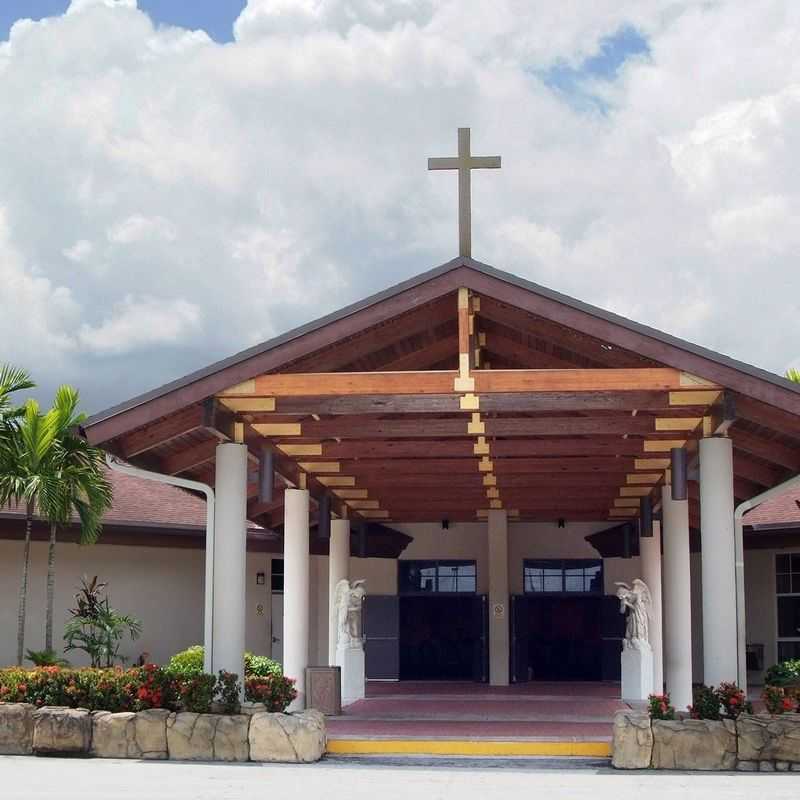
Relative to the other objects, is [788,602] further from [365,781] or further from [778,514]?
[365,781]

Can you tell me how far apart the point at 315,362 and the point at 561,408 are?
2600 millimetres

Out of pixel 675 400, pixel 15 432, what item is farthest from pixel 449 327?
pixel 15 432

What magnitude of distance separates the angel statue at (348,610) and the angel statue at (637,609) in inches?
157

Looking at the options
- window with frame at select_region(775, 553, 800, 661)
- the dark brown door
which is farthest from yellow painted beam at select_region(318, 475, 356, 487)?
window with frame at select_region(775, 553, 800, 661)

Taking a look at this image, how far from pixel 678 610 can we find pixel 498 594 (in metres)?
8.00

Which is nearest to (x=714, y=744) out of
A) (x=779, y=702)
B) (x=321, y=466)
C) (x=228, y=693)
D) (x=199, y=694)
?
(x=779, y=702)

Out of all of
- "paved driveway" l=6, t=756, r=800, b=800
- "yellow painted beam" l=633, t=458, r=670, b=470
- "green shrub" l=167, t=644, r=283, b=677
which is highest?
"yellow painted beam" l=633, t=458, r=670, b=470

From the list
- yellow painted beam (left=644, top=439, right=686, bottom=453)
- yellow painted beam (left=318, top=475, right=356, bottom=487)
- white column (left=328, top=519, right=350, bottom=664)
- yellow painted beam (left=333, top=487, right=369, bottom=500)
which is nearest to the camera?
yellow painted beam (left=644, top=439, right=686, bottom=453)

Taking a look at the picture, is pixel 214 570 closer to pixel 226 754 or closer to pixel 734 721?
pixel 226 754

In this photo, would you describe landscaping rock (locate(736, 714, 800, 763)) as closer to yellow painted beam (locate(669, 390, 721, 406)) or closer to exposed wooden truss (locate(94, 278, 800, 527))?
exposed wooden truss (locate(94, 278, 800, 527))

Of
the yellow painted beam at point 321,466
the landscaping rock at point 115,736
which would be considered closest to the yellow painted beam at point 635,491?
the yellow painted beam at point 321,466

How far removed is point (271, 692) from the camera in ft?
43.4

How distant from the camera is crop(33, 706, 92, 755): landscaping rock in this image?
511 inches

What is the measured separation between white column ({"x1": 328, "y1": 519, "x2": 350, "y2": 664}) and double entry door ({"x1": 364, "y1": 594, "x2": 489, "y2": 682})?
398cm
